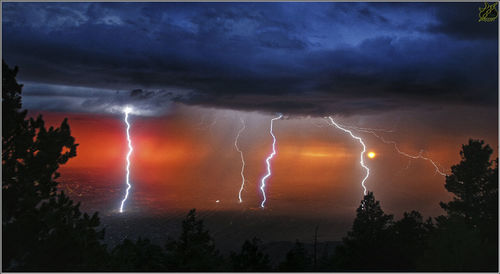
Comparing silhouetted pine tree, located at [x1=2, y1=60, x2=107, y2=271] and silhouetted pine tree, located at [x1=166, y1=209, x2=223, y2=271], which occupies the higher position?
→ silhouetted pine tree, located at [x1=2, y1=60, x2=107, y2=271]

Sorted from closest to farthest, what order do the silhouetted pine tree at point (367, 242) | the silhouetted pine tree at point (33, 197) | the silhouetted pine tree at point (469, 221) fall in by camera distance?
the silhouetted pine tree at point (33, 197) < the silhouetted pine tree at point (469, 221) < the silhouetted pine tree at point (367, 242)

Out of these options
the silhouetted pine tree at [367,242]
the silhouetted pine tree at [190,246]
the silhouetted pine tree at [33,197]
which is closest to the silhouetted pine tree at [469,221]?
the silhouetted pine tree at [367,242]

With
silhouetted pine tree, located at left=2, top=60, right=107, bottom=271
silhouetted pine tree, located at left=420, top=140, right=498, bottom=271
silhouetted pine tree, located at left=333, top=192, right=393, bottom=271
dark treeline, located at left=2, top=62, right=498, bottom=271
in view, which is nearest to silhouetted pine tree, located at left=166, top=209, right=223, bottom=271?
dark treeline, located at left=2, top=62, right=498, bottom=271

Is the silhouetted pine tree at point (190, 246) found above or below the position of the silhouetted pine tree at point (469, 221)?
below

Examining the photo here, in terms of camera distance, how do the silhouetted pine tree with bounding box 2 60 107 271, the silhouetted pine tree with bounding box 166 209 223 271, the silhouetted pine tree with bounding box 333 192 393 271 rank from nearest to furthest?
the silhouetted pine tree with bounding box 2 60 107 271 < the silhouetted pine tree with bounding box 166 209 223 271 < the silhouetted pine tree with bounding box 333 192 393 271

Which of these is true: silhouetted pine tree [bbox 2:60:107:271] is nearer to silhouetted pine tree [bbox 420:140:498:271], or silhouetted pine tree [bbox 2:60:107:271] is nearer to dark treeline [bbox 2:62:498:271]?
dark treeline [bbox 2:62:498:271]

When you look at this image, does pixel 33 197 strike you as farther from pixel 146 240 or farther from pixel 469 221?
pixel 469 221

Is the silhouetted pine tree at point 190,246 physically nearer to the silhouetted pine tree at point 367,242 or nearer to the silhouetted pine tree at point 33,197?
the silhouetted pine tree at point 367,242

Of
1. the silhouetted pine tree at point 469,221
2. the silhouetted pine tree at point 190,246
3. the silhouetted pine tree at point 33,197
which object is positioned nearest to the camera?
the silhouetted pine tree at point 33,197
